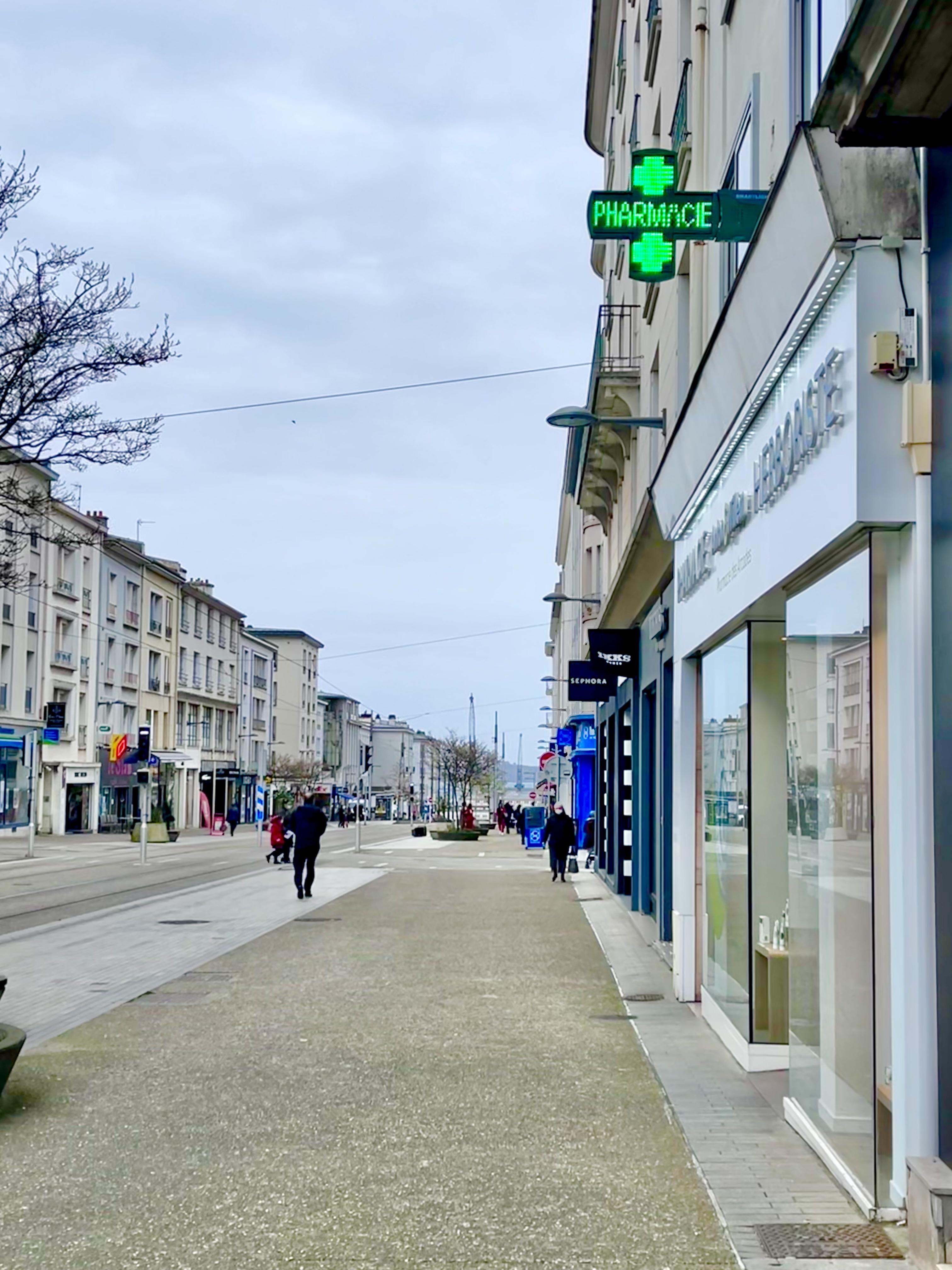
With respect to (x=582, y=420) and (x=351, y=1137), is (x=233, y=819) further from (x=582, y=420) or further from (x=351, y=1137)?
(x=351, y=1137)

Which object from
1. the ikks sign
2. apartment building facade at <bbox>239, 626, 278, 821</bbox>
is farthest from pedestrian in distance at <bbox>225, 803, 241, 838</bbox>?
the ikks sign

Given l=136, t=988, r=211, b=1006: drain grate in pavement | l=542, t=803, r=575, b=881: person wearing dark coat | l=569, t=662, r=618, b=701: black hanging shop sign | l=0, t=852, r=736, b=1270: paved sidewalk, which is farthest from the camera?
l=542, t=803, r=575, b=881: person wearing dark coat

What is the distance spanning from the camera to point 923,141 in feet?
16.4

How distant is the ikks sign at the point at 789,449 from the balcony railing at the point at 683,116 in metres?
6.13

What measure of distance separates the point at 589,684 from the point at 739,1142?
17.4m

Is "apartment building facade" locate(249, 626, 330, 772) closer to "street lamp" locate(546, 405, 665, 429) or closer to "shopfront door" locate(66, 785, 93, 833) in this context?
"shopfront door" locate(66, 785, 93, 833)

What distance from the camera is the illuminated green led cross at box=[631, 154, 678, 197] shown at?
9328mm

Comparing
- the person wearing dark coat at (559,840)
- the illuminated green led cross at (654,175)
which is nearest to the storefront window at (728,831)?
the illuminated green led cross at (654,175)

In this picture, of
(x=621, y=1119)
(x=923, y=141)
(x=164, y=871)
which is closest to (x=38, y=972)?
(x=621, y=1119)

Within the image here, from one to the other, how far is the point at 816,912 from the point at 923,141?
3348 mm

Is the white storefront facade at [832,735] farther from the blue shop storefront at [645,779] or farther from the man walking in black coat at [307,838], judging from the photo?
the man walking in black coat at [307,838]

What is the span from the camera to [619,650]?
64.1 feet

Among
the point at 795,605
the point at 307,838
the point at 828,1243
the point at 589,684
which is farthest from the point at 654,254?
the point at 589,684

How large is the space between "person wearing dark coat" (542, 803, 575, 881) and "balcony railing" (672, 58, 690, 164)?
15474 millimetres
